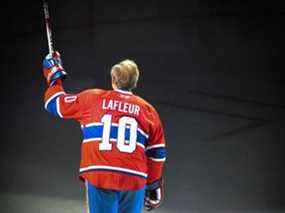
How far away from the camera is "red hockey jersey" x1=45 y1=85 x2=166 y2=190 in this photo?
189 centimetres

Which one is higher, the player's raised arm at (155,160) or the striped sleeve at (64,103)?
the striped sleeve at (64,103)

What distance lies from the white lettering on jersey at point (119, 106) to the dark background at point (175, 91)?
3.75 ft

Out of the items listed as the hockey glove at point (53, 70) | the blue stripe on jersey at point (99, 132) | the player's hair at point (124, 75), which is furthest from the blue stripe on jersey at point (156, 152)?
the hockey glove at point (53, 70)

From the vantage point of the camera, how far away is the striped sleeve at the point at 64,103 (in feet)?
6.55

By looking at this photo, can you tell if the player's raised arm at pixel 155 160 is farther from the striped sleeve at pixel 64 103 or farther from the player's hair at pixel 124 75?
the striped sleeve at pixel 64 103

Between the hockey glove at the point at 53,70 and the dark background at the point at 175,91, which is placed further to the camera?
the dark background at the point at 175,91

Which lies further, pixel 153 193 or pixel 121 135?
pixel 153 193

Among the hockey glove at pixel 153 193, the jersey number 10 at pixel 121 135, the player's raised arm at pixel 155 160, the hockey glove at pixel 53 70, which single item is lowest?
the hockey glove at pixel 153 193

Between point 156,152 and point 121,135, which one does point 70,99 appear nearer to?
point 121,135

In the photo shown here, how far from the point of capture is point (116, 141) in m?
1.90

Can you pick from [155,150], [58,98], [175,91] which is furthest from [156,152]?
[175,91]

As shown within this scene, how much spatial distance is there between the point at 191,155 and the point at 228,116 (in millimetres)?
303

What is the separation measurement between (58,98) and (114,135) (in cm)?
29

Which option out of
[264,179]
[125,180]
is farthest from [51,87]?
[264,179]
